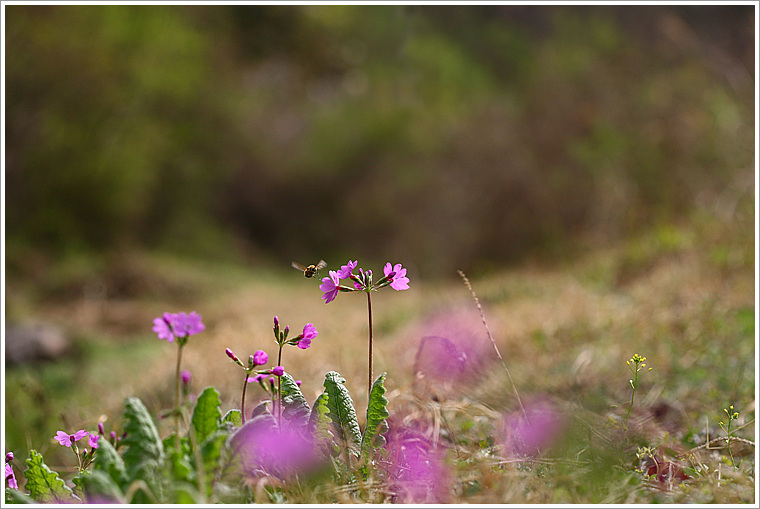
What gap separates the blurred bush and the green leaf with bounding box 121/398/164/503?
19.2 ft

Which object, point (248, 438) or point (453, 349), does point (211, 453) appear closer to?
point (248, 438)

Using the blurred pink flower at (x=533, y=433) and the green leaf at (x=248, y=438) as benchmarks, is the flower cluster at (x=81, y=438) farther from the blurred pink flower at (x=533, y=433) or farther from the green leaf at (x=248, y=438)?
the blurred pink flower at (x=533, y=433)

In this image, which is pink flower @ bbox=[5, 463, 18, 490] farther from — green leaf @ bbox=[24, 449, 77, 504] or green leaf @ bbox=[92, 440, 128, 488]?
green leaf @ bbox=[92, 440, 128, 488]

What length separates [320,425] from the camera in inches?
41.8

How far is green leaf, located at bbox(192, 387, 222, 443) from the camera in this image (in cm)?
100

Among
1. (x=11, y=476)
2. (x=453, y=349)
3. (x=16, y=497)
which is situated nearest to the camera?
(x=16, y=497)

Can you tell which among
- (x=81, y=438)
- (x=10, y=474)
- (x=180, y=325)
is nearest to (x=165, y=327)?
(x=180, y=325)

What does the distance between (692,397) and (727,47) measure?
21.6ft

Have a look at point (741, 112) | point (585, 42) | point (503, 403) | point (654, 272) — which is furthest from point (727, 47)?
point (503, 403)

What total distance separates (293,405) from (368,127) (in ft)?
35.1

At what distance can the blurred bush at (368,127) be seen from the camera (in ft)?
23.0

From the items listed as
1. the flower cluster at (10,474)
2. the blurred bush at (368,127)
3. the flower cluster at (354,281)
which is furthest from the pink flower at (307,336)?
the blurred bush at (368,127)

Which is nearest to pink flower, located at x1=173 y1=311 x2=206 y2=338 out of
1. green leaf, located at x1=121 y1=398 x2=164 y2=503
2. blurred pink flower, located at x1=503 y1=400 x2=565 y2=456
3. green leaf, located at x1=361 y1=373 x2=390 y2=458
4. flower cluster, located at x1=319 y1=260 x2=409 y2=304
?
green leaf, located at x1=121 y1=398 x2=164 y2=503

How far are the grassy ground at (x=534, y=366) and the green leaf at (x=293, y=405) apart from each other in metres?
0.11
